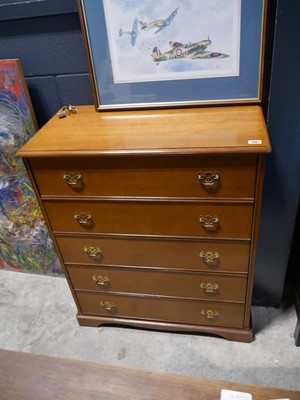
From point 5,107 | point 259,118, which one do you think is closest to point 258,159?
point 259,118

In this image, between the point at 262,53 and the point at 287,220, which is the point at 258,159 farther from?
the point at 287,220

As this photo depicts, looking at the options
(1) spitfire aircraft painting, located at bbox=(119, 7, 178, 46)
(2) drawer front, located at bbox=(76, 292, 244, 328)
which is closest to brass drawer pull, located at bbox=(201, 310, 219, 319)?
(2) drawer front, located at bbox=(76, 292, 244, 328)

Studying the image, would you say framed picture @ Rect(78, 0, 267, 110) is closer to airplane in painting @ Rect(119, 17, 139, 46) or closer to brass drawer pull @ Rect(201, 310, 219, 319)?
airplane in painting @ Rect(119, 17, 139, 46)

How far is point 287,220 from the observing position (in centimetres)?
161

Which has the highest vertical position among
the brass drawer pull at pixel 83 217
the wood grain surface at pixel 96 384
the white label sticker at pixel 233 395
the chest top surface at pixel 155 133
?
the chest top surface at pixel 155 133

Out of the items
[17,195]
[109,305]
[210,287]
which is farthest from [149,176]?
[17,195]

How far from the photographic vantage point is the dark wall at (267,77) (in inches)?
50.1

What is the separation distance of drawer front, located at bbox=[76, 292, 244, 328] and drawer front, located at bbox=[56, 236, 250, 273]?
0.25 m

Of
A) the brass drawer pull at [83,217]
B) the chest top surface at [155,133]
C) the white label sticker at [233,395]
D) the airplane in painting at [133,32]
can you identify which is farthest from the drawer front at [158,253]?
the airplane in painting at [133,32]

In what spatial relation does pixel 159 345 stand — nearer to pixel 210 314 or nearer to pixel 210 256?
pixel 210 314

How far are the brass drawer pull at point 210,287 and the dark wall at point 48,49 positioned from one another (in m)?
1.02

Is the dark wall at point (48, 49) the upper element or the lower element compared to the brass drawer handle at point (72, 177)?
upper

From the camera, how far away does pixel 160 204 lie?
4.39ft

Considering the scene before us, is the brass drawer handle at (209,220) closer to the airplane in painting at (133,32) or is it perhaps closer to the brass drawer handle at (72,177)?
the brass drawer handle at (72,177)
